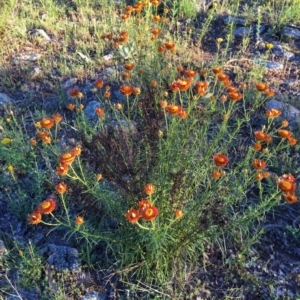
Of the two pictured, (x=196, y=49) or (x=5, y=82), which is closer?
(x=5, y=82)

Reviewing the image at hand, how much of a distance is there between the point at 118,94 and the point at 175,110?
182 cm

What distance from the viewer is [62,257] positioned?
8.93 ft

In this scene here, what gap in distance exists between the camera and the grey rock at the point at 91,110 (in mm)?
3826

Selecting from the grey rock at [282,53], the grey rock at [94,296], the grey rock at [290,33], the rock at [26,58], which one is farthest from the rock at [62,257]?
the grey rock at [290,33]

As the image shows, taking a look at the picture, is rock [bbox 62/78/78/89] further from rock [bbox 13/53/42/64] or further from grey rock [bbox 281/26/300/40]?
grey rock [bbox 281/26/300/40]

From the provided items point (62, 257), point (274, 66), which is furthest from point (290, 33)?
point (62, 257)

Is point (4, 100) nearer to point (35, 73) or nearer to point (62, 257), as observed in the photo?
point (35, 73)

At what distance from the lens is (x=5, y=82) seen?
4.31 m

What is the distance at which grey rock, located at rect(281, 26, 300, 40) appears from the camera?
5121mm

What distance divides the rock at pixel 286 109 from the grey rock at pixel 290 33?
1.49 m

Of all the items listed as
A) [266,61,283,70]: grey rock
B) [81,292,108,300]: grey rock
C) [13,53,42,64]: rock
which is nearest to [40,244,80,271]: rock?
[81,292,108,300]: grey rock

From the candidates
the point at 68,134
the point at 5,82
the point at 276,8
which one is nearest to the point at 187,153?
the point at 68,134

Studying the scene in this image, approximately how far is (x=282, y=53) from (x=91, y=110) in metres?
2.31

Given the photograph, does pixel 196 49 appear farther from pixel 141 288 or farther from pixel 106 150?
pixel 141 288
